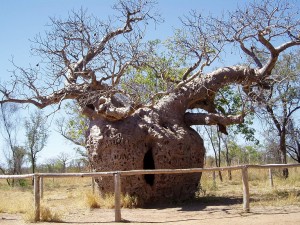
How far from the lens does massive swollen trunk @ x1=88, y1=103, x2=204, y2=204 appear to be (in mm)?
9250

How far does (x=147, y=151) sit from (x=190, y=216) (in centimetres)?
282

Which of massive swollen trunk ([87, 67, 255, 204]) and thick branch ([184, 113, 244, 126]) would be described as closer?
massive swollen trunk ([87, 67, 255, 204])

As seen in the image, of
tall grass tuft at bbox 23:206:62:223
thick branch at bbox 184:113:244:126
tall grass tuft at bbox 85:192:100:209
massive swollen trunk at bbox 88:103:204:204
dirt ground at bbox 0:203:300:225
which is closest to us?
dirt ground at bbox 0:203:300:225

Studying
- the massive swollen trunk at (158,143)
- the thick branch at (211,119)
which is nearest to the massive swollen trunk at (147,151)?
the massive swollen trunk at (158,143)

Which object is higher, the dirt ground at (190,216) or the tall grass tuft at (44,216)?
the tall grass tuft at (44,216)

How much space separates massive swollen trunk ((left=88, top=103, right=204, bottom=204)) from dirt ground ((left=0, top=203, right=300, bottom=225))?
0.88 meters

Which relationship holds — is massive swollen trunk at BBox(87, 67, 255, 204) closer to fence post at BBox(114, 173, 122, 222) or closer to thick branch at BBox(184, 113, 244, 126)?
thick branch at BBox(184, 113, 244, 126)

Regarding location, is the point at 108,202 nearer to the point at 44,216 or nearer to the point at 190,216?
the point at 44,216

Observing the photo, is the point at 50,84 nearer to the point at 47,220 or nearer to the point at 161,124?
the point at 161,124

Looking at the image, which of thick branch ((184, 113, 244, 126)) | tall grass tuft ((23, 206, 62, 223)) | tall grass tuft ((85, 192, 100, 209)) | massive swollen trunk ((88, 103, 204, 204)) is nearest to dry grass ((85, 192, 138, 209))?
tall grass tuft ((85, 192, 100, 209))

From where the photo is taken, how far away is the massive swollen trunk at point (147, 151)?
30.3 feet

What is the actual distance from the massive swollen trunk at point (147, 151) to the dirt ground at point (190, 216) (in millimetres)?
878

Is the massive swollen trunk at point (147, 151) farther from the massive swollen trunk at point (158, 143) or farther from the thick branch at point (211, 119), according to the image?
the thick branch at point (211, 119)

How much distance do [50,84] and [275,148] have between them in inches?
629
